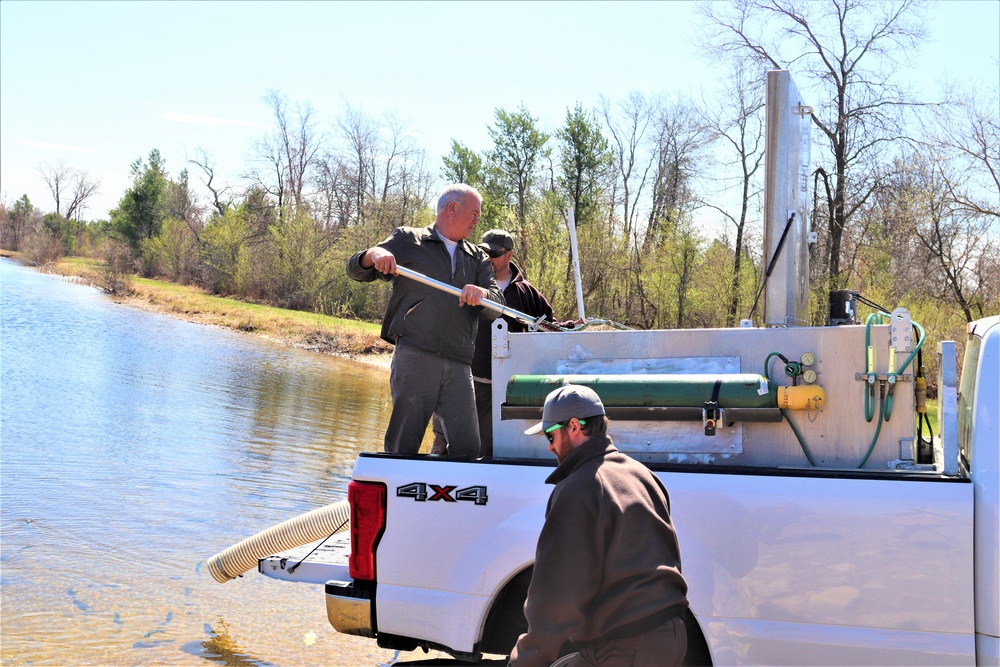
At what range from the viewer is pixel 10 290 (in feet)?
119

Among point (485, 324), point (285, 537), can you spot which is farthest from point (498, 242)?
point (285, 537)

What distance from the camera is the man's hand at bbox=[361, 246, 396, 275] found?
412 centimetres

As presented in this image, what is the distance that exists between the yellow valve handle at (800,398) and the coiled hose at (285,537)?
231 cm

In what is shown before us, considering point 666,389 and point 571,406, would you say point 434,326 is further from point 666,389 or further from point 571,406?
point 571,406

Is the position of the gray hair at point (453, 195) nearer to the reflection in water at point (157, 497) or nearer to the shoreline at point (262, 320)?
the reflection in water at point (157, 497)

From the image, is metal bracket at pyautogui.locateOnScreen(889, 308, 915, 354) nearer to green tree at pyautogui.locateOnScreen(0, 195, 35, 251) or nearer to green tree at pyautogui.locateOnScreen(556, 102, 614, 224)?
green tree at pyautogui.locateOnScreen(556, 102, 614, 224)

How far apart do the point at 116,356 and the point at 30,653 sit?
19294 millimetres

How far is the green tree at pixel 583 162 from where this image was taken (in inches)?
1560

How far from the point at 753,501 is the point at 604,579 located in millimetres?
747

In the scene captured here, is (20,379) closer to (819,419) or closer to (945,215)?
(819,419)

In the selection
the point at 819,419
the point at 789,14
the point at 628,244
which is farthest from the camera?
the point at 628,244

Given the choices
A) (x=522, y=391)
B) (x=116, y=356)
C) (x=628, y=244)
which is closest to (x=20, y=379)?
(x=116, y=356)

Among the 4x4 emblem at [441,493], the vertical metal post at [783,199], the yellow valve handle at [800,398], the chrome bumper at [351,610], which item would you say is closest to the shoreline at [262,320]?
the vertical metal post at [783,199]

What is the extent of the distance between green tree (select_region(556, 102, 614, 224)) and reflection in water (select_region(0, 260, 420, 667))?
19.4 meters
